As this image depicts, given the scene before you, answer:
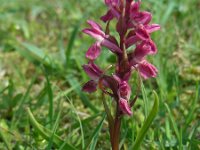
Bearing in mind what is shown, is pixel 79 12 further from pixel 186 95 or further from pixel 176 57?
pixel 186 95

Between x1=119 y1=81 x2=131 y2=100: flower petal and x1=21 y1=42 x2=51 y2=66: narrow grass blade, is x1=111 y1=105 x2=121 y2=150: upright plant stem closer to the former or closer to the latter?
x1=119 y1=81 x2=131 y2=100: flower petal

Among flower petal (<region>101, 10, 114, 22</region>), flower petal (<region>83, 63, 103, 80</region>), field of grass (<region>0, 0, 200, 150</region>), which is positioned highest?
flower petal (<region>101, 10, 114, 22</region>)

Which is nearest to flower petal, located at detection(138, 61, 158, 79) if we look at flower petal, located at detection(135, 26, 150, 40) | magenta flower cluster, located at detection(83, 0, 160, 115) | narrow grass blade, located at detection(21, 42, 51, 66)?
magenta flower cluster, located at detection(83, 0, 160, 115)

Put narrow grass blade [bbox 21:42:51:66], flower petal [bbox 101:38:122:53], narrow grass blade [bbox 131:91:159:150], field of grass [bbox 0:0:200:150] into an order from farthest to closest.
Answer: narrow grass blade [bbox 21:42:51:66]
field of grass [bbox 0:0:200:150]
flower petal [bbox 101:38:122:53]
narrow grass blade [bbox 131:91:159:150]

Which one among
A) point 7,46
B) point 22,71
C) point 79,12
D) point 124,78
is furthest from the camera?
point 79,12

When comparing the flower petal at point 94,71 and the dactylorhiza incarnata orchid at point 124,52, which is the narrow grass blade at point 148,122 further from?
the flower petal at point 94,71

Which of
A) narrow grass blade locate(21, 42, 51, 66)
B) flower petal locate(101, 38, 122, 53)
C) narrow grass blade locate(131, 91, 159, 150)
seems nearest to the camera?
narrow grass blade locate(131, 91, 159, 150)

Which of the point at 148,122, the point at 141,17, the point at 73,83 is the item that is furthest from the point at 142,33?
the point at 73,83

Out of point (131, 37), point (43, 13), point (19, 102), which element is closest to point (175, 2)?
point (43, 13)
